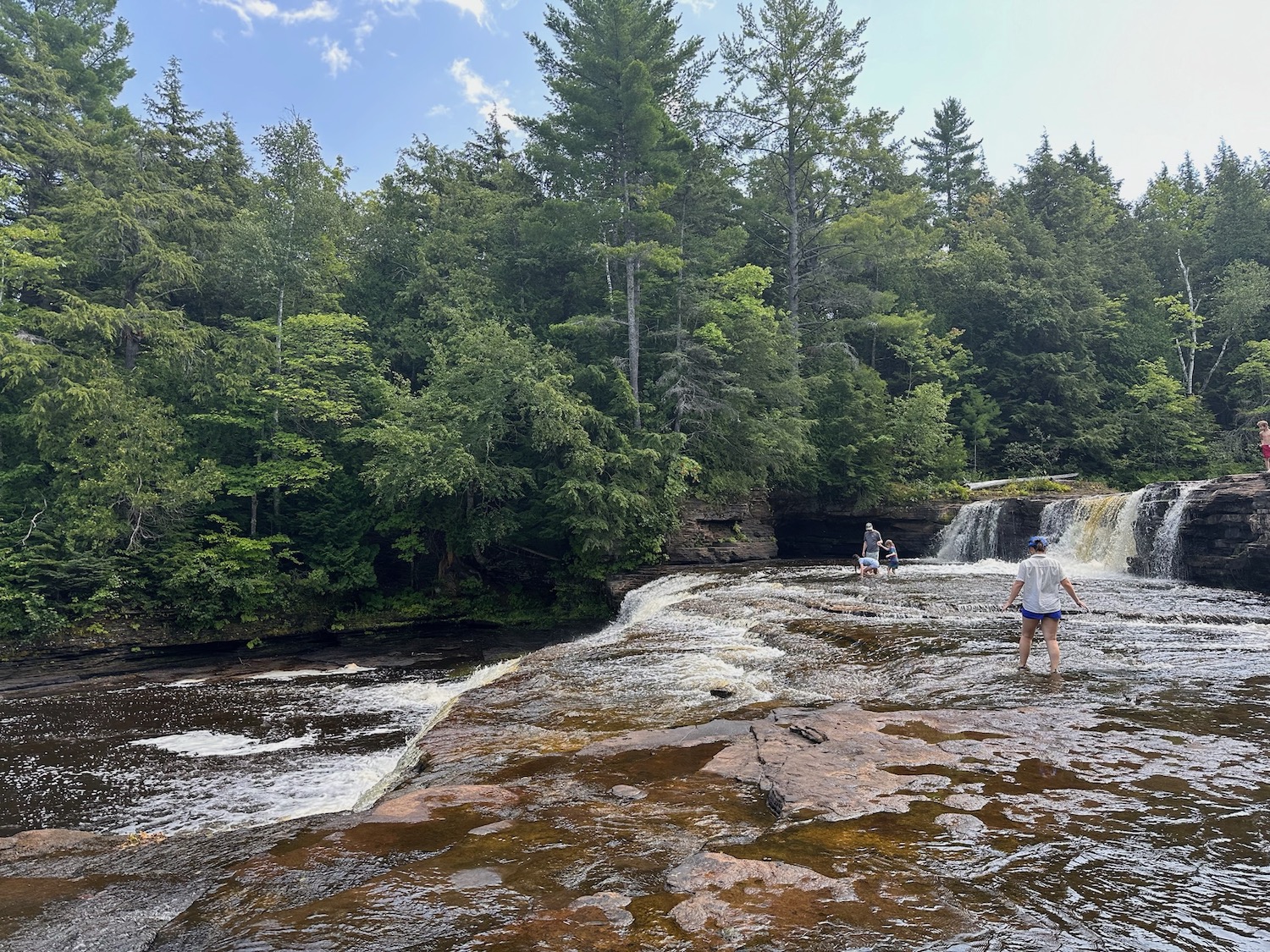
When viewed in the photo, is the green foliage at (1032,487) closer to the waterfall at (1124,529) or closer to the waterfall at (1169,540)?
the waterfall at (1124,529)

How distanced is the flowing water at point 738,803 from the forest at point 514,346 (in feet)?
30.2

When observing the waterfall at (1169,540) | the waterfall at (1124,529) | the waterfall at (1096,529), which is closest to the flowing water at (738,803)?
the waterfall at (1169,540)

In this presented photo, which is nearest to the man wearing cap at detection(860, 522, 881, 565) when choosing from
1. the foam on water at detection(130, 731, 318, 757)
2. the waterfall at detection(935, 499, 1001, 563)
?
the waterfall at detection(935, 499, 1001, 563)

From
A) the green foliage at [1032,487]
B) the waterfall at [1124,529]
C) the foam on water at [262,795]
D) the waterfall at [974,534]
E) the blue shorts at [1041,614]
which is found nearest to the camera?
the foam on water at [262,795]

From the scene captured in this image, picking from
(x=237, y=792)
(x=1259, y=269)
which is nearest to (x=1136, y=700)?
(x=237, y=792)

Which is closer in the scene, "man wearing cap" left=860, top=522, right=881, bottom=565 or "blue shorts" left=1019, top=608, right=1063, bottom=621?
"blue shorts" left=1019, top=608, right=1063, bottom=621

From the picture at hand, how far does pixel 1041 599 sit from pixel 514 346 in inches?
613

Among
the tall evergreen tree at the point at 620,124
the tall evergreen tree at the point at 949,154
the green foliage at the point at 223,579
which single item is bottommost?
the green foliage at the point at 223,579

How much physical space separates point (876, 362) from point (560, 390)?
21.3 metres

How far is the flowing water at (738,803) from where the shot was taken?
115 inches

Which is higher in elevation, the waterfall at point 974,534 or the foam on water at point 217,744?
the waterfall at point 974,534

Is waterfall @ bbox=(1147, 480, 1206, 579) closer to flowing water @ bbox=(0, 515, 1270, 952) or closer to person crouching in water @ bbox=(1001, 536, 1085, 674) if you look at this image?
flowing water @ bbox=(0, 515, 1270, 952)

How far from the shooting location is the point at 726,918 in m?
2.84

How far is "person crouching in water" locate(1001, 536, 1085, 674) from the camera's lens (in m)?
7.48
